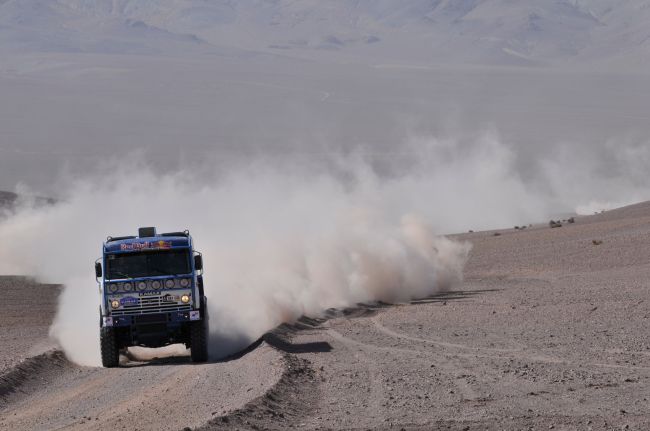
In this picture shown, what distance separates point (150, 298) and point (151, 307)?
0.15m

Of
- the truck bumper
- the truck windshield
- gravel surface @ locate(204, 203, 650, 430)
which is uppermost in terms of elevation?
the truck windshield

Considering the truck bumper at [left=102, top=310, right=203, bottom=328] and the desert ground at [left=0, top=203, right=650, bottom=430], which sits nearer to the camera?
the desert ground at [left=0, top=203, right=650, bottom=430]

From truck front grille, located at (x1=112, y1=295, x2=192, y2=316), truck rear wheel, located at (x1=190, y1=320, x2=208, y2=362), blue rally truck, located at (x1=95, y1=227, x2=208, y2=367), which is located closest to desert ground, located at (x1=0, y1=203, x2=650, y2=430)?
truck rear wheel, located at (x1=190, y1=320, x2=208, y2=362)

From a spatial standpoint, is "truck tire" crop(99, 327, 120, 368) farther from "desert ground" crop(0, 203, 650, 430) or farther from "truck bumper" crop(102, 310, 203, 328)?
"desert ground" crop(0, 203, 650, 430)

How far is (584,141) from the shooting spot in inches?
6009

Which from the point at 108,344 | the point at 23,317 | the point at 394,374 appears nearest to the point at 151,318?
the point at 108,344

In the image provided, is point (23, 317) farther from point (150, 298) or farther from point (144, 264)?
point (150, 298)

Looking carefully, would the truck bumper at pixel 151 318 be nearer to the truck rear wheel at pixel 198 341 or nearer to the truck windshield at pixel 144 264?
the truck rear wheel at pixel 198 341

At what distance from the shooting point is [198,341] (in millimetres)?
20406

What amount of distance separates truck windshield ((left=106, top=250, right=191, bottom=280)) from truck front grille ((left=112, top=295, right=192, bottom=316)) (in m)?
0.41

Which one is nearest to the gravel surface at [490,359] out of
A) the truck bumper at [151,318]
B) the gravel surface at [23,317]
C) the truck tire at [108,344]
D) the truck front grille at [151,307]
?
the truck bumper at [151,318]

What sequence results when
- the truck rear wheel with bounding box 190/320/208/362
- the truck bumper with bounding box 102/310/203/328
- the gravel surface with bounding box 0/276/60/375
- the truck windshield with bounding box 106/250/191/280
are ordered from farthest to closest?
the gravel surface with bounding box 0/276/60/375, the truck windshield with bounding box 106/250/191/280, the truck rear wheel with bounding box 190/320/208/362, the truck bumper with bounding box 102/310/203/328

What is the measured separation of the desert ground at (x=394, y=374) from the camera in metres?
14.2

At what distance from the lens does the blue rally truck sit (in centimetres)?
2034
